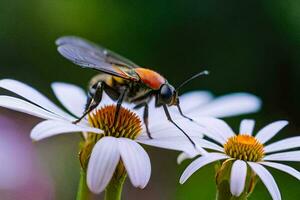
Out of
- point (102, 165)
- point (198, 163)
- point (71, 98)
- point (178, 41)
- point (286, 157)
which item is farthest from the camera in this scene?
point (178, 41)

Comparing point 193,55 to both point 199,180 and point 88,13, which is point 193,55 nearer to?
point 88,13

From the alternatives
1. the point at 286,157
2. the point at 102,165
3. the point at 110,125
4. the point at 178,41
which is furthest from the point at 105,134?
the point at 178,41

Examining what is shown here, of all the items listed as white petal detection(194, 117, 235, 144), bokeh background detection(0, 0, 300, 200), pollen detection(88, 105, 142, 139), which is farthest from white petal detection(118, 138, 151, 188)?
bokeh background detection(0, 0, 300, 200)

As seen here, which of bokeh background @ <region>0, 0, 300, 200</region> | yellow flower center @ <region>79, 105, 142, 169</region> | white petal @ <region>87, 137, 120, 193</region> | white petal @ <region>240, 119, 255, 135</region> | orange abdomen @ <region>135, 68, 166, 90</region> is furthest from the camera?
bokeh background @ <region>0, 0, 300, 200</region>

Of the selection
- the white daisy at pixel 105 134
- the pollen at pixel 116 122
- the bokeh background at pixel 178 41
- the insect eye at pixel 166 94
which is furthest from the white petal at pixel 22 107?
the bokeh background at pixel 178 41

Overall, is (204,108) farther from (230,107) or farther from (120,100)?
(120,100)

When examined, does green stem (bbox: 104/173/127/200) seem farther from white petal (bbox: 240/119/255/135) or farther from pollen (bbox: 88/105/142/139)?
white petal (bbox: 240/119/255/135)

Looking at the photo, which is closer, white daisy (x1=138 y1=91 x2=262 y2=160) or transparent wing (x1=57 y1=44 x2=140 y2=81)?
transparent wing (x1=57 y1=44 x2=140 y2=81)

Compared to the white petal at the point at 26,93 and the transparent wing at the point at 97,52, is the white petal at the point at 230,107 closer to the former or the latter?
the transparent wing at the point at 97,52

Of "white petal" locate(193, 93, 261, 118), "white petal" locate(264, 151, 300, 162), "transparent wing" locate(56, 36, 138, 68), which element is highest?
"transparent wing" locate(56, 36, 138, 68)
